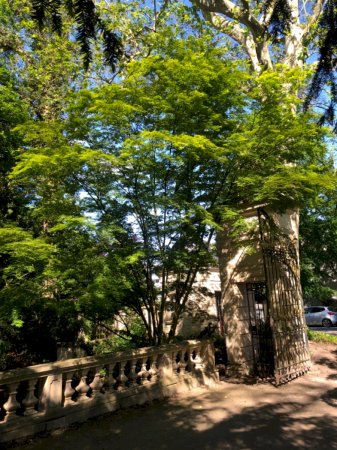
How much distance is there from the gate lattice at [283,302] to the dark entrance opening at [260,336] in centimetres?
25

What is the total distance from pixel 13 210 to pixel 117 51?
9.79 metres

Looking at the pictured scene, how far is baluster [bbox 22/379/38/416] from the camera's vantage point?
526 centimetres

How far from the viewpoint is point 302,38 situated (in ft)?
42.4

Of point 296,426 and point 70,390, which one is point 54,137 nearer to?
point 70,390

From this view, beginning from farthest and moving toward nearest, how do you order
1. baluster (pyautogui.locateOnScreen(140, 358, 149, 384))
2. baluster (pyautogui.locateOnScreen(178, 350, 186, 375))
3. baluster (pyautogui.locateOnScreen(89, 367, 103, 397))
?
baluster (pyautogui.locateOnScreen(178, 350, 186, 375)), baluster (pyautogui.locateOnScreen(140, 358, 149, 384)), baluster (pyautogui.locateOnScreen(89, 367, 103, 397))

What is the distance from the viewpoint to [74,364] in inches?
233

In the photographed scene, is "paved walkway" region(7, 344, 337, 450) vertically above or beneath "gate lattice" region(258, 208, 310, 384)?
beneath

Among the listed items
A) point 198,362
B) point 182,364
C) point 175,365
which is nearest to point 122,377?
point 175,365

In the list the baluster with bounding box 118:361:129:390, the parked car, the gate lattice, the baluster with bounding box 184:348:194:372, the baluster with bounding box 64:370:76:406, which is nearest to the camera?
the baluster with bounding box 64:370:76:406

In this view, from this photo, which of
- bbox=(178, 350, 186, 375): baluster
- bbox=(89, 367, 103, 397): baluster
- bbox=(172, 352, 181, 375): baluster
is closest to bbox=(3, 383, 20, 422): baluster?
bbox=(89, 367, 103, 397): baluster

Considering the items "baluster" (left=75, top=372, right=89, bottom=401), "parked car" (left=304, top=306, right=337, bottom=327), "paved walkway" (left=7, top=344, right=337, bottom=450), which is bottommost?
"paved walkway" (left=7, top=344, right=337, bottom=450)

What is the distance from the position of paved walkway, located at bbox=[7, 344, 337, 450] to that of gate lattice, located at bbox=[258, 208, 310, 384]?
81 centimetres

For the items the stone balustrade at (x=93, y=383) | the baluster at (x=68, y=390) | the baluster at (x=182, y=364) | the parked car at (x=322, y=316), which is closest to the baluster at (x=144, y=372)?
the stone balustrade at (x=93, y=383)

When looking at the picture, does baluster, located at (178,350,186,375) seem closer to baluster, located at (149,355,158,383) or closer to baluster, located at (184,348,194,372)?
baluster, located at (184,348,194,372)
